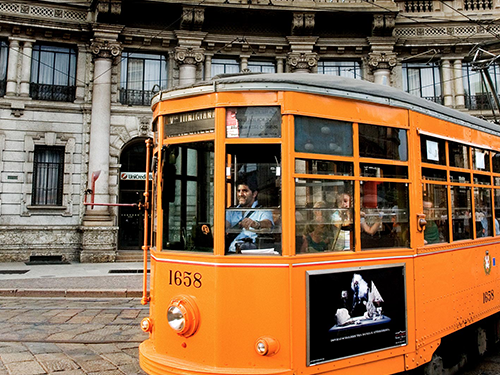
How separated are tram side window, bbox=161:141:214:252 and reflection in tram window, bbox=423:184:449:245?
2.09 metres

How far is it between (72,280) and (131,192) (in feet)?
18.2

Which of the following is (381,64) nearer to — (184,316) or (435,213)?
(435,213)

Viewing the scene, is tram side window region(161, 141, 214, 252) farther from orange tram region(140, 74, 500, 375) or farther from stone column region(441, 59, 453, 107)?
stone column region(441, 59, 453, 107)

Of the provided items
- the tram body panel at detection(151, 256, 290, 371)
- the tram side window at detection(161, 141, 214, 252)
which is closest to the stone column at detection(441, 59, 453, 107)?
the tram side window at detection(161, 141, 214, 252)

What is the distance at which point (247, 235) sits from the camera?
3.24 metres

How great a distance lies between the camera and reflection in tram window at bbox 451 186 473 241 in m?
4.40

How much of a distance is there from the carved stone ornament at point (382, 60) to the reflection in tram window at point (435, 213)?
13333mm

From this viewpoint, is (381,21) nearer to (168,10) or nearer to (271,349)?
(168,10)

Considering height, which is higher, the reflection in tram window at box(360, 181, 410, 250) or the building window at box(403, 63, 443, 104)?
the building window at box(403, 63, 443, 104)

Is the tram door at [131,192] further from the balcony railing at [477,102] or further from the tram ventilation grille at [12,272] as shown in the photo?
the balcony railing at [477,102]

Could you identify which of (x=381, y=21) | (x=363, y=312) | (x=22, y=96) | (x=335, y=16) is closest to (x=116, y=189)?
(x=22, y=96)

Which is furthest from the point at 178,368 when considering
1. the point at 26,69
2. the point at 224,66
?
the point at 26,69

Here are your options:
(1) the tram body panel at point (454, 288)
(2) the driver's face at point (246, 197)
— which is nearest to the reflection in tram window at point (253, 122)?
(2) the driver's face at point (246, 197)

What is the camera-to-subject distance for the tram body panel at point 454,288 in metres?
3.82
